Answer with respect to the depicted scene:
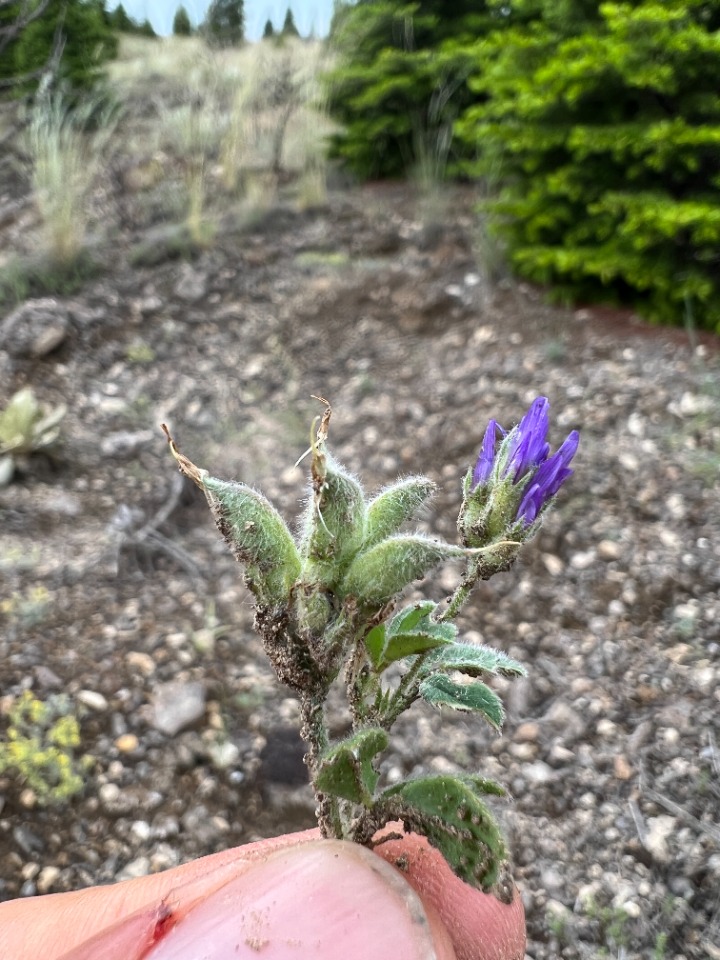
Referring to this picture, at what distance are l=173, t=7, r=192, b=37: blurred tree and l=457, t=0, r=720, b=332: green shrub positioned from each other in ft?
22.2

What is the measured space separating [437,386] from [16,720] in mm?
2225

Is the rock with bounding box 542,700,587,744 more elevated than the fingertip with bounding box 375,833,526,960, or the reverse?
the fingertip with bounding box 375,833,526,960

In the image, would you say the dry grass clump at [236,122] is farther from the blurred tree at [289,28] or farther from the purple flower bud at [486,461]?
the purple flower bud at [486,461]

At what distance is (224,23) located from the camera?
9.70 m

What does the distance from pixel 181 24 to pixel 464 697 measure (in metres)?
11.2

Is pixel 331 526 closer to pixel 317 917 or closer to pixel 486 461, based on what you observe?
pixel 486 461

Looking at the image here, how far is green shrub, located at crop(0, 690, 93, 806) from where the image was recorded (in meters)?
2.11

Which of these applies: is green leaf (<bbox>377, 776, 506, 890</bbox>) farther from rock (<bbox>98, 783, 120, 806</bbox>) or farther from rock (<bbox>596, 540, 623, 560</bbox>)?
rock (<bbox>596, 540, 623, 560</bbox>)

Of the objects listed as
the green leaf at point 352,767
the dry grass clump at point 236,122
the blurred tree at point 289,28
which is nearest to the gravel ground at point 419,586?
the green leaf at point 352,767

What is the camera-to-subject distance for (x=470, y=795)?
1.11 meters

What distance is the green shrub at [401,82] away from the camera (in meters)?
5.95

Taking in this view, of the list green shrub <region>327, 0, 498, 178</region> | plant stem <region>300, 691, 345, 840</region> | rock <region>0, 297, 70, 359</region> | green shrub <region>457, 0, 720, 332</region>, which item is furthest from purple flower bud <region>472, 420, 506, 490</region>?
green shrub <region>327, 0, 498, 178</region>

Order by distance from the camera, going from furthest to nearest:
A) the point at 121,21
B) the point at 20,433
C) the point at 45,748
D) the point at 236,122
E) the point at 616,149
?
the point at 121,21
the point at 236,122
the point at 616,149
the point at 20,433
the point at 45,748

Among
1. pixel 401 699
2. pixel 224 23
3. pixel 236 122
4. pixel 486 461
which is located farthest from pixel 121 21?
pixel 401 699
